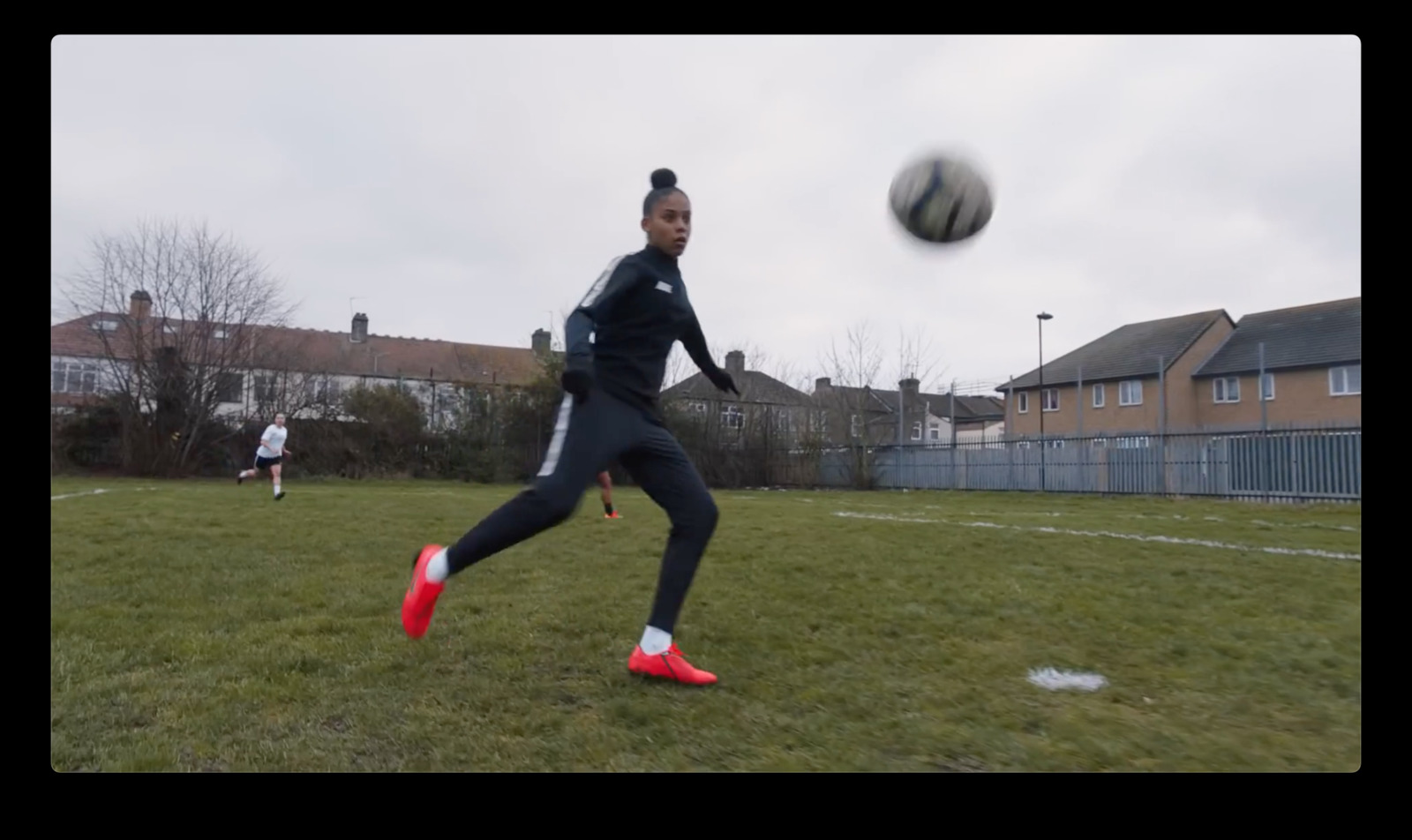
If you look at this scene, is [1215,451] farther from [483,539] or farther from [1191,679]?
[483,539]

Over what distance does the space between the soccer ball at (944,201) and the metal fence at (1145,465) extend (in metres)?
10.7

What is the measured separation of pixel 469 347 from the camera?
47000mm

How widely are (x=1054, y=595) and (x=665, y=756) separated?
3215mm

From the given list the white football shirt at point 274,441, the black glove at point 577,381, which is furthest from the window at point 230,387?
the black glove at point 577,381

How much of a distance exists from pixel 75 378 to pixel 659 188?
113 ft

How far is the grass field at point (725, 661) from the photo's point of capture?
2.37 m

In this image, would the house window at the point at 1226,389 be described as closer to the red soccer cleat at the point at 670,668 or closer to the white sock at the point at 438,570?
the red soccer cleat at the point at 670,668

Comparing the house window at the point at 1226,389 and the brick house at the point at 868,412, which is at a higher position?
the house window at the point at 1226,389

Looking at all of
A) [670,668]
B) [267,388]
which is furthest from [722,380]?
[267,388]

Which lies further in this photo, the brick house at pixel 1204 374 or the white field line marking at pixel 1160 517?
the brick house at pixel 1204 374

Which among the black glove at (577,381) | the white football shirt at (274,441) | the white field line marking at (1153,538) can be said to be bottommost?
the white field line marking at (1153,538)

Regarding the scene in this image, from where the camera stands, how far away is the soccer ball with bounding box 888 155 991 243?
14.8 feet

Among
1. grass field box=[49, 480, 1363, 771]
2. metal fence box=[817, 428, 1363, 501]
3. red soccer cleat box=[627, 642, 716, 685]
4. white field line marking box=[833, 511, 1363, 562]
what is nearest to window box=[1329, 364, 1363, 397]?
metal fence box=[817, 428, 1363, 501]

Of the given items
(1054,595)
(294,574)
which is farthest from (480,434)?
(1054,595)
